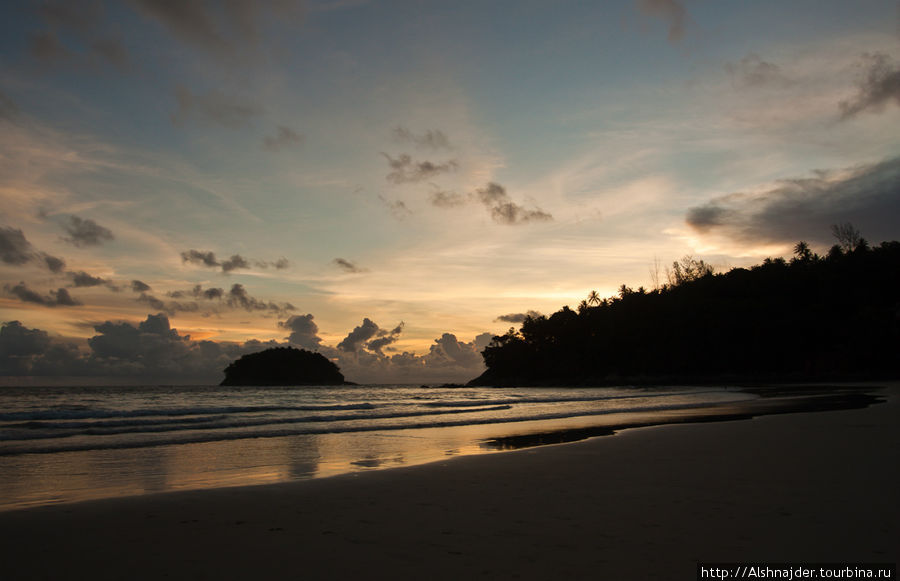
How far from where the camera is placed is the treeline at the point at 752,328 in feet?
280

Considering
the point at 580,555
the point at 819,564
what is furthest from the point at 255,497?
the point at 819,564

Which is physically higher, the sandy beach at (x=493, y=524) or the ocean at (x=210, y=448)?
the sandy beach at (x=493, y=524)

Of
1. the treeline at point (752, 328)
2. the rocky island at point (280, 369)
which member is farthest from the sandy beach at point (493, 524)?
the rocky island at point (280, 369)

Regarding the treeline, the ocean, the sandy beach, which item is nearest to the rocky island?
the treeline

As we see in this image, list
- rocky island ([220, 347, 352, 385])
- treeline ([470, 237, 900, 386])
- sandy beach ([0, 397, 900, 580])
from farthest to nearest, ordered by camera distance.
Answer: rocky island ([220, 347, 352, 385]) < treeline ([470, 237, 900, 386]) < sandy beach ([0, 397, 900, 580])

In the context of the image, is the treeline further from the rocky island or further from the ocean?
the ocean

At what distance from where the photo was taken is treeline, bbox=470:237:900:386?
85312mm

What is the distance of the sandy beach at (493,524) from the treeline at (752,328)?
8663 centimetres

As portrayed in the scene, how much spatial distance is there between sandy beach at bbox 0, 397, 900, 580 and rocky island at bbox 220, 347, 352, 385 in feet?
528

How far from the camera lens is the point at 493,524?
593cm

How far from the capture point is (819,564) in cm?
443

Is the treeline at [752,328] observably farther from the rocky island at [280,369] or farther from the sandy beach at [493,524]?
the sandy beach at [493,524]

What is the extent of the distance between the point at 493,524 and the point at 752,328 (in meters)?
114

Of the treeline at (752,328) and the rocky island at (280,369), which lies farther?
the rocky island at (280,369)
